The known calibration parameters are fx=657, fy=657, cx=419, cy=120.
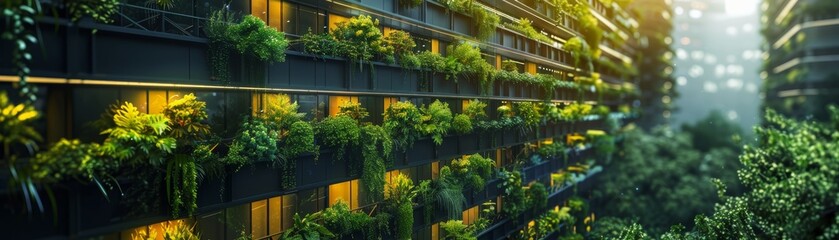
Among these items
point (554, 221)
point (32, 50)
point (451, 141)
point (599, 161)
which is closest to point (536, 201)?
point (554, 221)

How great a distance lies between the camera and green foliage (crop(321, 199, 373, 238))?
1925 cm

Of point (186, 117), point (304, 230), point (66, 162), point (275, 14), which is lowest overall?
point (304, 230)

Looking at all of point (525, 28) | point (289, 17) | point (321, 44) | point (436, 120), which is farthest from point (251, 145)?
point (525, 28)

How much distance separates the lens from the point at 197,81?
590 inches

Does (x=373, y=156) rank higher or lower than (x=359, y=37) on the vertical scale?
lower

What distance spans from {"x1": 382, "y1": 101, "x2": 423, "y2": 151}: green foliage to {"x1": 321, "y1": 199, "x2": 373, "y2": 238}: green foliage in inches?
127

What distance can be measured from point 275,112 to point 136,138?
17.0 ft

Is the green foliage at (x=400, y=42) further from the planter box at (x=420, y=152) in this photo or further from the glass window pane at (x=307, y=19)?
the planter box at (x=420, y=152)

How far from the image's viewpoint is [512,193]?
3134 centimetres

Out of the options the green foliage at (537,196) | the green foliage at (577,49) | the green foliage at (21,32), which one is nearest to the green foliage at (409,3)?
the green foliage at (577,49)

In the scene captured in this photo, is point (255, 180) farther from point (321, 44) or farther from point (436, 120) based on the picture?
point (436, 120)

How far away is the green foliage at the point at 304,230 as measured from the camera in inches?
699

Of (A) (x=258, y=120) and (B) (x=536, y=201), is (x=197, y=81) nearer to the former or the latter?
(A) (x=258, y=120)

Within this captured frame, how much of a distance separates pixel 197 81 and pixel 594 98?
1489 inches
